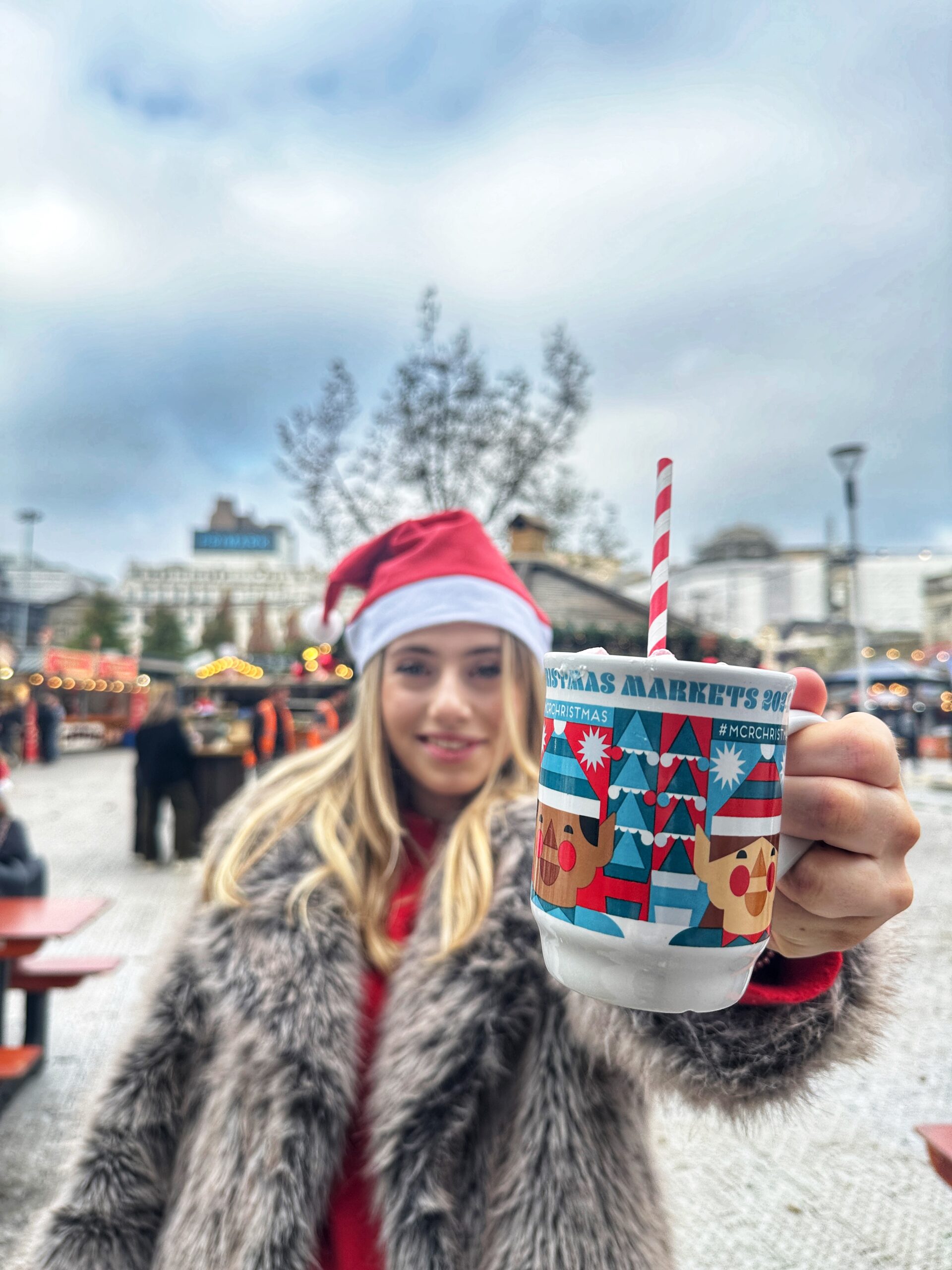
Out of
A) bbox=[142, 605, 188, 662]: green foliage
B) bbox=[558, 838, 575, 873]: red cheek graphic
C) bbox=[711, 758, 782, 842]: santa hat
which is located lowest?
bbox=[558, 838, 575, 873]: red cheek graphic

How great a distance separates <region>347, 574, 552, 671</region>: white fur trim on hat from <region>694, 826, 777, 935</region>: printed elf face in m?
1.08

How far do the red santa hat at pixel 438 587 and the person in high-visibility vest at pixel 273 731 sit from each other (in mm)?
9422

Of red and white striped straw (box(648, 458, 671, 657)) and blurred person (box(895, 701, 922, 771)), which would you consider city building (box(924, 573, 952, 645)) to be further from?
red and white striped straw (box(648, 458, 671, 657))

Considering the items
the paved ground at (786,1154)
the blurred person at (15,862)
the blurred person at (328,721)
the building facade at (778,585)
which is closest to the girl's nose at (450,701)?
the paved ground at (786,1154)

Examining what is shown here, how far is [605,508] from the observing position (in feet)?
42.7

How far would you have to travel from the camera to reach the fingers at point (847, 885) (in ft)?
2.76

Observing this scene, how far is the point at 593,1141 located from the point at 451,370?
11401 mm

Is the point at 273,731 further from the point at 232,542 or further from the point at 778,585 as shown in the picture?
the point at 232,542

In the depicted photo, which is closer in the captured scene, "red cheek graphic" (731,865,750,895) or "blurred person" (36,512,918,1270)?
"red cheek graphic" (731,865,750,895)

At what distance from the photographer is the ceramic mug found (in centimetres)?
70

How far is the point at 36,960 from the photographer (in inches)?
155

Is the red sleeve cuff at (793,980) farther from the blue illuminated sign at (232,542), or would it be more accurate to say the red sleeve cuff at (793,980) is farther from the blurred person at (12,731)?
the blue illuminated sign at (232,542)

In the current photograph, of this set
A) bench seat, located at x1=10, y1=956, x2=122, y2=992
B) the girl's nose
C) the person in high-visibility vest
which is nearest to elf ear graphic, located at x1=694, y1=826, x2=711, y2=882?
the girl's nose

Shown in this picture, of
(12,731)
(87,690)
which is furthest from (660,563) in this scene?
(87,690)
